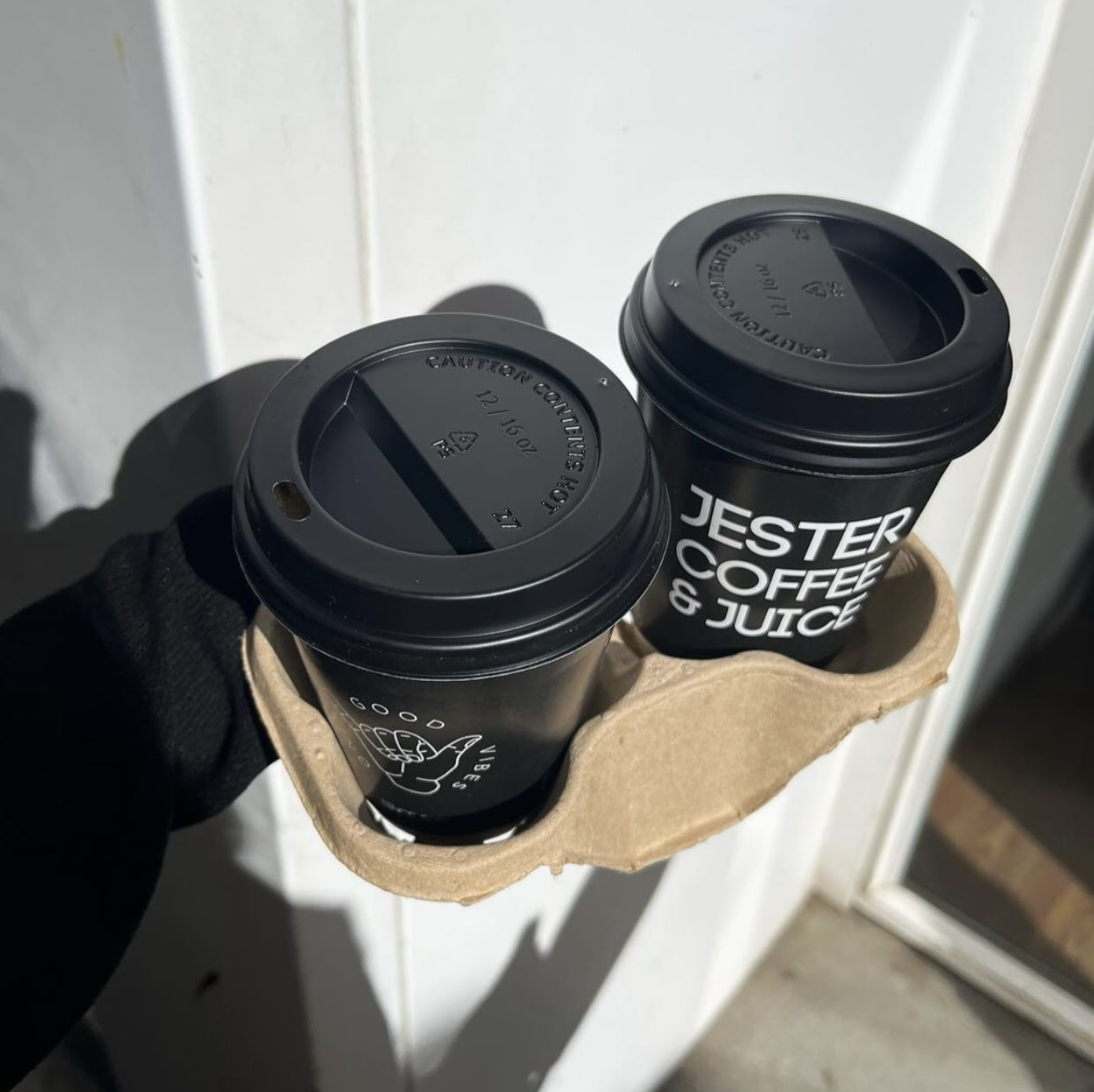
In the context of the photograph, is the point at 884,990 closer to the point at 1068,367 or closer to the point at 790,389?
the point at 1068,367

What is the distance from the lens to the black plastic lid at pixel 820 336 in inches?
17.2

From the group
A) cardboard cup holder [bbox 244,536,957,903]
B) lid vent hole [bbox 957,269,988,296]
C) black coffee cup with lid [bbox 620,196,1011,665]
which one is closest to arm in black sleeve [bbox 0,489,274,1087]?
cardboard cup holder [bbox 244,536,957,903]

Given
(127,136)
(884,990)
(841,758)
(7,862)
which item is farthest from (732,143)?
(884,990)

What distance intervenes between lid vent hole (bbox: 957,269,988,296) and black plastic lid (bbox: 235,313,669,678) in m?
0.19

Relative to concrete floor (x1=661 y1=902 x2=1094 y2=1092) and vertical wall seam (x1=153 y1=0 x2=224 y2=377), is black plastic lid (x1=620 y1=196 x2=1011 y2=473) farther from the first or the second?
concrete floor (x1=661 y1=902 x2=1094 y2=1092)

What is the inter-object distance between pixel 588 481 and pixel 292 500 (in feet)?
0.37

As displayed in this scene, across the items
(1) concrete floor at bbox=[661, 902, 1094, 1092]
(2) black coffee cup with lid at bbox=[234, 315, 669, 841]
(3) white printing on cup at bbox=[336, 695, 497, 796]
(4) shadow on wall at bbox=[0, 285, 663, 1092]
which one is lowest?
(1) concrete floor at bbox=[661, 902, 1094, 1092]

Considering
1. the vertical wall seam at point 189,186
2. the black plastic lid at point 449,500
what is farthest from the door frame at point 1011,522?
the vertical wall seam at point 189,186

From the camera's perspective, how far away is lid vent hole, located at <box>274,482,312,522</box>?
15.2 inches

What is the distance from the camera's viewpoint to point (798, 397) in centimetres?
43

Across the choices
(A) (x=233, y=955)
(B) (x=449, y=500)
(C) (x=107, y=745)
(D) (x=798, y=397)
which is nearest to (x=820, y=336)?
(D) (x=798, y=397)

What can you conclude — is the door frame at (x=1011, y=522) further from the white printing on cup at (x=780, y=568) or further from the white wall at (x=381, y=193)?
the white printing on cup at (x=780, y=568)

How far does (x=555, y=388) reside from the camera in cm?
44

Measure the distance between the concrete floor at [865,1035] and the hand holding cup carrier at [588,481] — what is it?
108 centimetres
